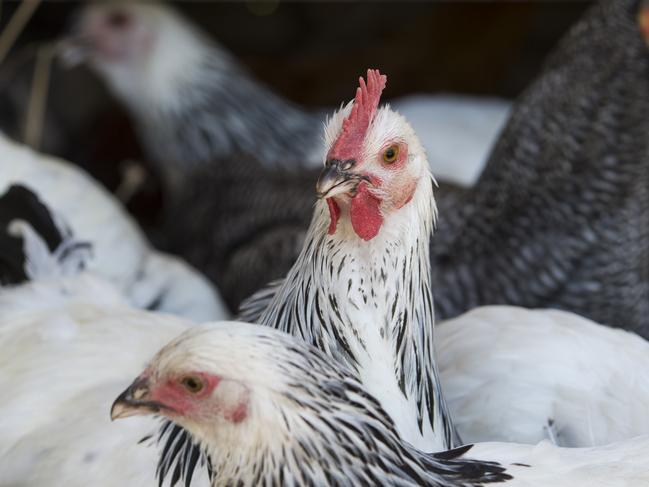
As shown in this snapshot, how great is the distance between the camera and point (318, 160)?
3977 mm

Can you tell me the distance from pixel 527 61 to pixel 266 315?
169 inches

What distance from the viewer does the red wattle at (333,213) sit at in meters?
1.61

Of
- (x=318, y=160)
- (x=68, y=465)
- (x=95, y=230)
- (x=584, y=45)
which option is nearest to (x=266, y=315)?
(x=68, y=465)

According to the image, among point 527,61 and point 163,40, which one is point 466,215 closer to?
point 163,40

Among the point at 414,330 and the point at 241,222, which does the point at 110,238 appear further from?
the point at 414,330

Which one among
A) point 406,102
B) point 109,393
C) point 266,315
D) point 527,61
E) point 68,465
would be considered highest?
point 527,61

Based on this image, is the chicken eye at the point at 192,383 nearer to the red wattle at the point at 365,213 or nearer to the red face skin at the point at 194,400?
the red face skin at the point at 194,400

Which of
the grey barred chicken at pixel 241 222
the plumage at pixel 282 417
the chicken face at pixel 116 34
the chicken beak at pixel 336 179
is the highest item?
the chicken face at pixel 116 34

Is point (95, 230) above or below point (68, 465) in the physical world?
above

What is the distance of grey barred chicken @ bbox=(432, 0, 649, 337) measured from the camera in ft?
7.99

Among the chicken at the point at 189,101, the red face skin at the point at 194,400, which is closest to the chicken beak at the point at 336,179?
the red face skin at the point at 194,400

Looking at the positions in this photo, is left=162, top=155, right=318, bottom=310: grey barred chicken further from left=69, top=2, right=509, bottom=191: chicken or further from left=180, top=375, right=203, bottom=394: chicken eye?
left=180, top=375, right=203, bottom=394: chicken eye

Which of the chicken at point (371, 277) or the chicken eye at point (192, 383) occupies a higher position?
the chicken at point (371, 277)

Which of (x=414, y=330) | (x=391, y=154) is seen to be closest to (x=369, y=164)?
(x=391, y=154)
